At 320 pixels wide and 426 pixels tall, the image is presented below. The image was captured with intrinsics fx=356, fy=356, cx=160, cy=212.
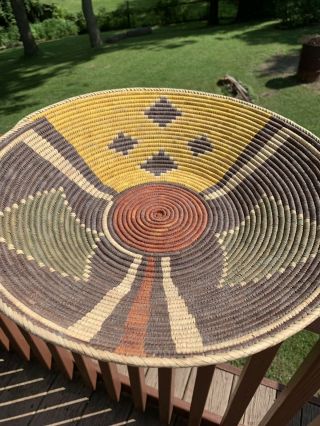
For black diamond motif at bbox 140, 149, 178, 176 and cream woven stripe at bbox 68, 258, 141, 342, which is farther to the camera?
black diamond motif at bbox 140, 149, 178, 176

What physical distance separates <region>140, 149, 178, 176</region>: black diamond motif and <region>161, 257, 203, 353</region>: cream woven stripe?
294 cm

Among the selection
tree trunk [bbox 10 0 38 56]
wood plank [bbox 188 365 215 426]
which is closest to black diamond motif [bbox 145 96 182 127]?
wood plank [bbox 188 365 215 426]

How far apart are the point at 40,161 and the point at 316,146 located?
5.46 metres

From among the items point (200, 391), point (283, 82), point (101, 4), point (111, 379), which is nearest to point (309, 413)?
point (200, 391)

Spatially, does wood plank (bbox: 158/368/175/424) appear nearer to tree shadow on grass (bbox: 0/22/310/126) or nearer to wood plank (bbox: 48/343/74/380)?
wood plank (bbox: 48/343/74/380)

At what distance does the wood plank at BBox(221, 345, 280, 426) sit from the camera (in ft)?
11.1

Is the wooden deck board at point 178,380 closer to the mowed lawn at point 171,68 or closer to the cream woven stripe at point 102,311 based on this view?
the cream woven stripe at point 102,311

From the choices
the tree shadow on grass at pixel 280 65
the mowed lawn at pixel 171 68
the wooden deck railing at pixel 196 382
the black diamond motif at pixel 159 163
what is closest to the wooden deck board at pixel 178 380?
the wooden deck railing at pixel 196 382

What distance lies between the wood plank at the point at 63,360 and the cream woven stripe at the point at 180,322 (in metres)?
1.70

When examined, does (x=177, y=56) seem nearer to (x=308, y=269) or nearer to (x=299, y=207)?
(x=299, y=207)

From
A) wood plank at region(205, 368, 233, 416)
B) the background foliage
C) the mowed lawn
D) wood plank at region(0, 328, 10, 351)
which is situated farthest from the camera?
the background foliage

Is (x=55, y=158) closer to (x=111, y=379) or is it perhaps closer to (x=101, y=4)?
(x=111, y=379)

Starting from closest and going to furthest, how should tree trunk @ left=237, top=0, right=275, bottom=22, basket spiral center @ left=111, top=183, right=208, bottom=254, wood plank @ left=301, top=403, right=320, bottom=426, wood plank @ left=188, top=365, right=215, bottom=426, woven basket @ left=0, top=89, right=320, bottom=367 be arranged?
wood plank @ left=188, top=365, right=215, bottom=426 → woven basket @ left=0, top=89, right=320, bottom=367 → wood plank @ left=301, top=403, right=320, bottom=426 → basket spiral center @ left=111, top=183, right=208, bottom=254 → tree trunk @ left=237, top=0, right=275, bottom=22

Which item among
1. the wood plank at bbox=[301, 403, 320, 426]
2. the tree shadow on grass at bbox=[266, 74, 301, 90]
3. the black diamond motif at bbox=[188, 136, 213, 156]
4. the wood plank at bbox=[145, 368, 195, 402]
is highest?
the black diamond motif at bbox=[188, 136, 213, 156]
